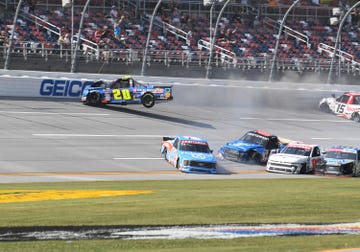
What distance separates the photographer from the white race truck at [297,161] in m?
29.3

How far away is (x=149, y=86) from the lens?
3806 cm

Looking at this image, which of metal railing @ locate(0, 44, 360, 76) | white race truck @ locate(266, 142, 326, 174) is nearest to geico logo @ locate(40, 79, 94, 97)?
metal railing @ locate(0, 44, 360, 76)

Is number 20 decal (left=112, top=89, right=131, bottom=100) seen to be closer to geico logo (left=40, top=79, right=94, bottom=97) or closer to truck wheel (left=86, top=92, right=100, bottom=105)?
truck wheel (left=86, top=92, right=100, bottom=105)

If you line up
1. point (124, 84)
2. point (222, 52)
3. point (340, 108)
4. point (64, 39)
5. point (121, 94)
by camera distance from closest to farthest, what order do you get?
point (121, 94) → point (124, 84) → point (340, 108) → point (64, 39) → point (222, 52)

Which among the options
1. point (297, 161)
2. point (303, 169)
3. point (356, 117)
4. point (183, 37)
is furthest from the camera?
point (183, 37)

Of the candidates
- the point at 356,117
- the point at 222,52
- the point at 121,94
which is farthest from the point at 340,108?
the point at 121,94

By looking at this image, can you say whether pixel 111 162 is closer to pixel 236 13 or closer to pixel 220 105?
pixel 220 105

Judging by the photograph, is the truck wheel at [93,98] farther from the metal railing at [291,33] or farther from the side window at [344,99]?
the metal railing at [291,33]

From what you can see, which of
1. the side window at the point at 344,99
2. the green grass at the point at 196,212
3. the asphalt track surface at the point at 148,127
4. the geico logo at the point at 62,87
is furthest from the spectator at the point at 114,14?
the green grass at the point at 196,212

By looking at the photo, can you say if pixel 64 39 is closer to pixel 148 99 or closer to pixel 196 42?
pixel 148 99

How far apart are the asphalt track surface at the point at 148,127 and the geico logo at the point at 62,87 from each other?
494mm

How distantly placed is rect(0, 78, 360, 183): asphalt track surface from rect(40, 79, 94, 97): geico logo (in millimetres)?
494

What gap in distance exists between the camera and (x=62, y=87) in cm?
3934

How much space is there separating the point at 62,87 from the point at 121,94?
10.5 feet
